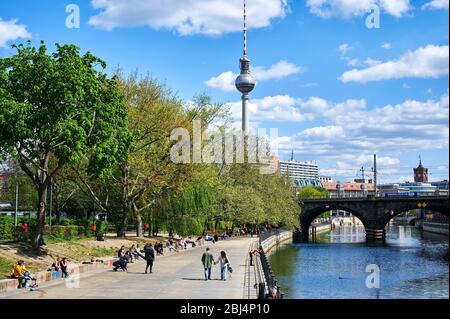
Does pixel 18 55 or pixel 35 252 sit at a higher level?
pixel 18 55

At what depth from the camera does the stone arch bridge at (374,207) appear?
344 ft

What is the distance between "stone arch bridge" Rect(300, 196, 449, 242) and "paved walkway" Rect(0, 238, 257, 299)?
246 feet

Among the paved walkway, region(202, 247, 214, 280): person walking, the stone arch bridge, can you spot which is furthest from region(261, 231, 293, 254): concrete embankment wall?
region(202, 247, 214, 280): person walking

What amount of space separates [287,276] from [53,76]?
82.0ft

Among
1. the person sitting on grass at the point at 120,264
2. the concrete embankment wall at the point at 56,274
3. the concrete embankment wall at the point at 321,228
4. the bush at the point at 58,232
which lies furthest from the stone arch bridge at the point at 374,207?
the person sitting on grass at the point at 120,264

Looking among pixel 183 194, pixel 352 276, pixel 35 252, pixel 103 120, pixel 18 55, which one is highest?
pixel 18 55

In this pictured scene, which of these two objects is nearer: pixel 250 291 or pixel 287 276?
pixel 250 291

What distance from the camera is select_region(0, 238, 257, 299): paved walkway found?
23938mm

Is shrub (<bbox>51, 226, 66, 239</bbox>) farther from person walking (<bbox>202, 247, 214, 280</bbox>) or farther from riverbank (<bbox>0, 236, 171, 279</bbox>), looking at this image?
person walking (<bbox>202, 247, 214, 280</bbox>)

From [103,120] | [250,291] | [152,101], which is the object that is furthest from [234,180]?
[250,291]

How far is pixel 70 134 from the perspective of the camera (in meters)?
33.6

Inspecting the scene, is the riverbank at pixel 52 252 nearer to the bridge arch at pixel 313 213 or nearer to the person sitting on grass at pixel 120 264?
the person sitting on grass at pixel 120 264
